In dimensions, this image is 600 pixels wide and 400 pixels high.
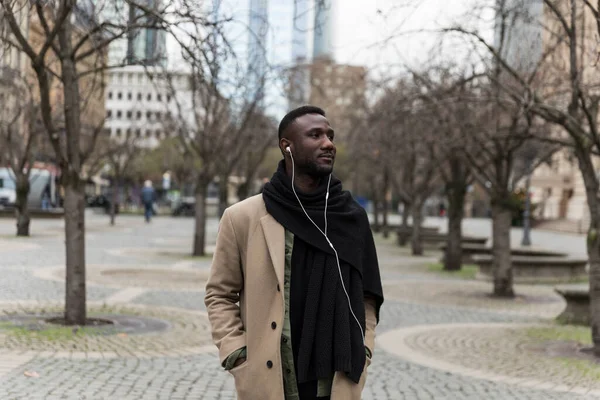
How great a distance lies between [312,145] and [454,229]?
17025 mm

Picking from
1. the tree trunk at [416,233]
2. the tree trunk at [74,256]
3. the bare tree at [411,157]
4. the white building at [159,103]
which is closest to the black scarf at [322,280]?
the white building at [159,103]

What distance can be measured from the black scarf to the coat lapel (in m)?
0.03

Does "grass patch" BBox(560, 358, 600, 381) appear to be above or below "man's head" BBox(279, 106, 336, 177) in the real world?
below

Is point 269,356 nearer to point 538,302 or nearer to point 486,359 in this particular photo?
point 486,359

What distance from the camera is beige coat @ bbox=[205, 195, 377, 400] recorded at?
3.00 metres

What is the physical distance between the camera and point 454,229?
19641 mm

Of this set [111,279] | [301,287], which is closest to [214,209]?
[111,279]

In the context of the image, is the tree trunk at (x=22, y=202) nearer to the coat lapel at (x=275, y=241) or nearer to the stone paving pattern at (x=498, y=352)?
the stone paving pattern at (x=498, y=352)

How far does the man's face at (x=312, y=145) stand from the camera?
3.06 meters

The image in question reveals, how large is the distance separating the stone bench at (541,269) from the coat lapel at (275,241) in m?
14.8

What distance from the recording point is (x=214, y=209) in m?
55.3

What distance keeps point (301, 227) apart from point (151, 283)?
11442 millimetres

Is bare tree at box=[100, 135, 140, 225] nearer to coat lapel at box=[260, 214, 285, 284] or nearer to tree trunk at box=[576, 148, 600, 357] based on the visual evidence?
tree trunk at box=[576, 148, 600, 357]

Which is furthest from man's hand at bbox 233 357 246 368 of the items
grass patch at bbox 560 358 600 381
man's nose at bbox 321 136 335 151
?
grass patch at bbox 560 358 600 381
